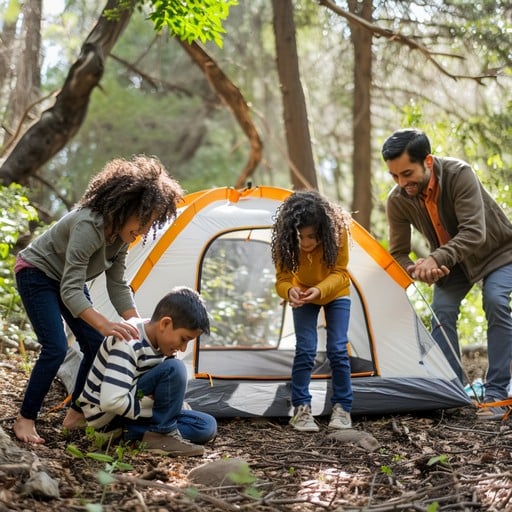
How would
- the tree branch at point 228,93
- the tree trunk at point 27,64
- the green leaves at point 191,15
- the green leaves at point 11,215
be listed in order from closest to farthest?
1. the green leaves at point 191,15
2. the green leaves at point 11,215
3. the tree trunk at point 27,64
4. the tree branch at point 228,93

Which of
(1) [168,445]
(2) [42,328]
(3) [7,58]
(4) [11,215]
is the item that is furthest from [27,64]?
(1) [168,445]

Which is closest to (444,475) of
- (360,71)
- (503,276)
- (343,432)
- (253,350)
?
(343,432)

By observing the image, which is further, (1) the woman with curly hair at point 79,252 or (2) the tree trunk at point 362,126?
(2) the tree trunk at point 362,126

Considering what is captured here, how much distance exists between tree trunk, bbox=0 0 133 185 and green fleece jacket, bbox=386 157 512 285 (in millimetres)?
3125

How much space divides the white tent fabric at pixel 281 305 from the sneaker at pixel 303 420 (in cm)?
17

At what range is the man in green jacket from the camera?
405 centimetres

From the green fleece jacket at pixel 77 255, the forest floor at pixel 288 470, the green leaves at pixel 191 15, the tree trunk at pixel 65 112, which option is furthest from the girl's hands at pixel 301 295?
the tree trunk at pixel 65 112

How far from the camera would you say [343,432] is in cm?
355

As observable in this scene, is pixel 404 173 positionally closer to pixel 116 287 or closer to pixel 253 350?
pixel 116 287

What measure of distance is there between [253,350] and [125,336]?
8.62ft

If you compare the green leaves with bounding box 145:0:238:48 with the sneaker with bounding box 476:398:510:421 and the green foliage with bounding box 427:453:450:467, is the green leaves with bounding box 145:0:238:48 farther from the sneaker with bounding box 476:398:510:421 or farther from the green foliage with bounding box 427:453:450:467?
the green foliage with bounding box 427:453:450:467

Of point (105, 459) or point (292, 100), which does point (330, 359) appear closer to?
point (105, 459)

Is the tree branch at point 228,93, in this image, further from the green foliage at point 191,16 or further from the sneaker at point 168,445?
the sneaker at point 168,445

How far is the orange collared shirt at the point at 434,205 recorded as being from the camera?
4.18m
